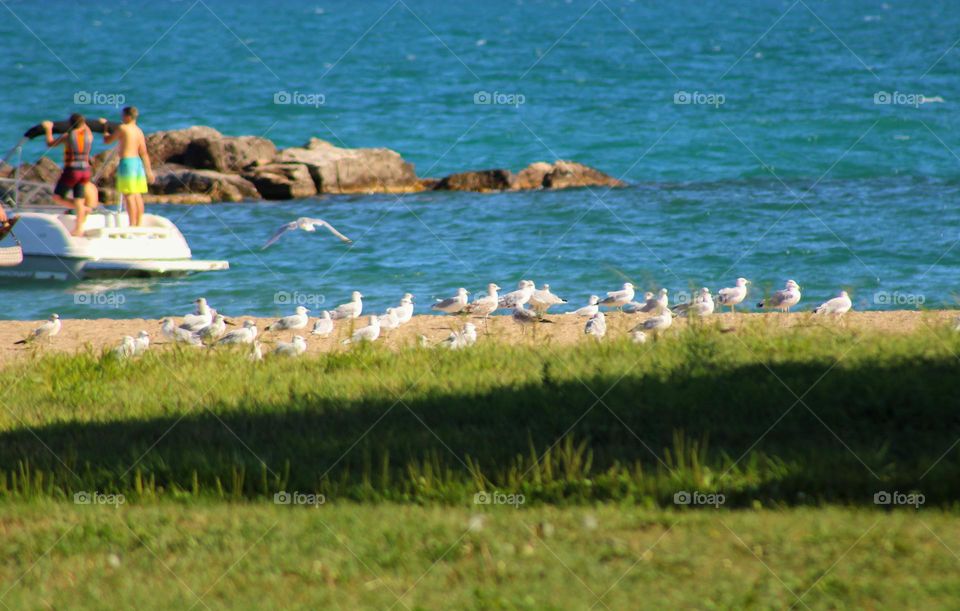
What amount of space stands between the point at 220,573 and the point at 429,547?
1.01 meters

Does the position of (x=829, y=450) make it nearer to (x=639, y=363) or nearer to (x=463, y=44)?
(x=639, y=363)

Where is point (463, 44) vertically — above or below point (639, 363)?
above

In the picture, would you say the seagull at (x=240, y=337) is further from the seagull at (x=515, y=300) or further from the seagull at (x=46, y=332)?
the seagull at (x=515, y=300)

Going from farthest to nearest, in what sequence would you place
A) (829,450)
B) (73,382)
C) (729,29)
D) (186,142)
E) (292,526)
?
(729,29), (186,142), (73,382), (829,450), (292,526)

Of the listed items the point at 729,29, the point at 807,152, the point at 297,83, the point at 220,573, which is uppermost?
the point at 729,29

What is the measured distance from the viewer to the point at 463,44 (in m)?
78.9

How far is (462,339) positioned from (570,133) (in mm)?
36613

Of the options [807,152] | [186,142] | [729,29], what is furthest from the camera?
[729,29]

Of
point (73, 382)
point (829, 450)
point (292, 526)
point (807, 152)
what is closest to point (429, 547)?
point (292, 526)

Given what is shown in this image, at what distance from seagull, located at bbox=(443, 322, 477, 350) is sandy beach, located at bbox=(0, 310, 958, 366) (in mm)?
437
